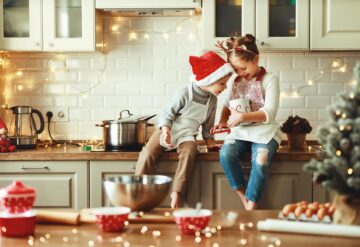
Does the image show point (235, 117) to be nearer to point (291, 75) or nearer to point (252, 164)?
point (252, 164)

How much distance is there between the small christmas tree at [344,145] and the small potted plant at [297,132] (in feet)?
6.32

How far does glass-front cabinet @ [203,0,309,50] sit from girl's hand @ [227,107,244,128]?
54 centimetres

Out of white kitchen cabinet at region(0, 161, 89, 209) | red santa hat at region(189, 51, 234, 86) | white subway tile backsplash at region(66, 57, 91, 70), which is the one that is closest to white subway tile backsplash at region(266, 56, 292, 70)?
red santa hat at region(189, 51, 234, 86)

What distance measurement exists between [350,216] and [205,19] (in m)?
2.25

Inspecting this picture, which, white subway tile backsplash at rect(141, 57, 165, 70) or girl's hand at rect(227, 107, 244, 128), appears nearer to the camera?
girl's hand at rect(227, 107, 244, 128)

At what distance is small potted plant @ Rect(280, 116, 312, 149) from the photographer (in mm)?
3957

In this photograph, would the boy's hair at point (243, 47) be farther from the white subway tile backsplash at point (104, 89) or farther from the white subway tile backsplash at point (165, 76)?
the white subway tile backsplash at point (104, 89)

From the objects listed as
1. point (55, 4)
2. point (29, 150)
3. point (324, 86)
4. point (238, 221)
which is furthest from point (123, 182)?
point (324, 86)

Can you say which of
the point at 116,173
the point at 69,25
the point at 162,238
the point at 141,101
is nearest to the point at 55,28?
the point at 69,25

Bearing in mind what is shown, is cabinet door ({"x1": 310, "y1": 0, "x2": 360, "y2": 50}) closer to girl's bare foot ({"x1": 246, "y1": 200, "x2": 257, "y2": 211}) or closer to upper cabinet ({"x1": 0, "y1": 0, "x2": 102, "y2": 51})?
girl's bare foot ({"x1": 246, "y1": 200, "x2": 257, "y2": 211})

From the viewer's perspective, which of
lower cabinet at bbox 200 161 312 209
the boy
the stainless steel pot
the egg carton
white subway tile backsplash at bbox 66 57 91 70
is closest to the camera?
the egg carton

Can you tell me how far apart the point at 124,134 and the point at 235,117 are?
0.76m

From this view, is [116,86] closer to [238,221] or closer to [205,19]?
[205,19]

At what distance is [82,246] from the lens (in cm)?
186
